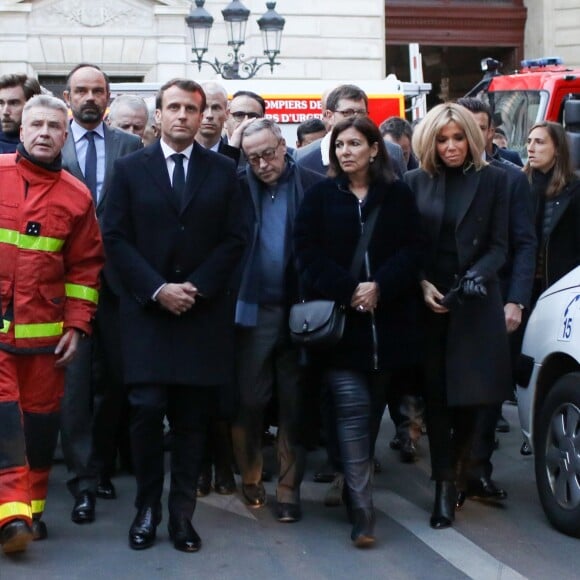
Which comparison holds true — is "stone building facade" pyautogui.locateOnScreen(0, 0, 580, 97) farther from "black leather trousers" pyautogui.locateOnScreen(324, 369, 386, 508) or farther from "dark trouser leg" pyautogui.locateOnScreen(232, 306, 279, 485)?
"black leather trousers" pyautogui.locateOnScreen(324, 369, 386, 508)

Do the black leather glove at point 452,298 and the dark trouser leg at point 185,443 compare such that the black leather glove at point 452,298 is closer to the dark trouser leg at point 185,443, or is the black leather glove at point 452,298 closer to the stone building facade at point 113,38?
the dark trouser leg at point 185,443

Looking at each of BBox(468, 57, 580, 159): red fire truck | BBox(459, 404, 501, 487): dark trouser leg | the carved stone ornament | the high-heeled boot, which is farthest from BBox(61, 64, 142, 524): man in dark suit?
the carved stone ornament

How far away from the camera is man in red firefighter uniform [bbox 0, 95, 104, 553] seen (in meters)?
6.06

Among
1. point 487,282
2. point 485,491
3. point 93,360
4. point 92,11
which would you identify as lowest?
point 485,491

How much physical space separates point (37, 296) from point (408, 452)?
2.93m

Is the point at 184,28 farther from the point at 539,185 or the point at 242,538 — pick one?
the point at 242,538

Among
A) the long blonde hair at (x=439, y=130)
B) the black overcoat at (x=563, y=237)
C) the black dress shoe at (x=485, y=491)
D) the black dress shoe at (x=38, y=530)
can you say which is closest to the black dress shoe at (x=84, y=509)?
the black dress shoe at (x=38, y=530)

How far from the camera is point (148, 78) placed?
25.0m

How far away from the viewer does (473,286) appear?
643cm

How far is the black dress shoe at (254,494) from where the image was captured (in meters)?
7.09

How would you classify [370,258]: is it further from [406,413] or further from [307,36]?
[307,36]

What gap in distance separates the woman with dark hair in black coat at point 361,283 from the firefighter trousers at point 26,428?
1.26 metres

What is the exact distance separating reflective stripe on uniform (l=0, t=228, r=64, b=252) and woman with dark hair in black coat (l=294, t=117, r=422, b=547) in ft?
3.66

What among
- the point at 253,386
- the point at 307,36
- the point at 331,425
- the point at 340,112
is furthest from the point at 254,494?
the point at 307,36
